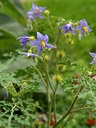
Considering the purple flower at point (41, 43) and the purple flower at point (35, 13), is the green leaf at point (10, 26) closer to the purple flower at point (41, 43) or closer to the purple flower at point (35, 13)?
the purple flower at point (35, 13)

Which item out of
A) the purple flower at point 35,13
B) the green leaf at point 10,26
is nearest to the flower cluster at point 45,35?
the purple flower at point 35,13

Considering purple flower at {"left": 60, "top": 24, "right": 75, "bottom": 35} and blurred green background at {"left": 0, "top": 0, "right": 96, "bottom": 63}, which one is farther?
blurred green background at {"left": 0, "top": 0, "right": 96, "bottom": 63}

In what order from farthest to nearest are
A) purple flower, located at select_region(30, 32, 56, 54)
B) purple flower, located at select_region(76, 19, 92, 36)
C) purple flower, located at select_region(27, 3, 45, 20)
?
purple flower, located at select_region(27, 3, 45, 20) < purple flower, located at select_region(76, 19, 92, 36) < purple flower, located at select_region(30, 32, 56, 54)

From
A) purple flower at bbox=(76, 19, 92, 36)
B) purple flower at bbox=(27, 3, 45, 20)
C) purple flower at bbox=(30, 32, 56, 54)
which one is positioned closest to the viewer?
purple flower at bbox=(30, 32, 56, 54)

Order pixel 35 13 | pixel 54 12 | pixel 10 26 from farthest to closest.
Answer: pixel 54 12, pixel 10 26, pixel 35 13

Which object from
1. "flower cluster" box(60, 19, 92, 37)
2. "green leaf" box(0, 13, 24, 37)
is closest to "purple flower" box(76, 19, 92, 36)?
"flower cluster" box(60, 19, 92, 37)

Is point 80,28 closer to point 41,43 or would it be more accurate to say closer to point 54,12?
point 41,43

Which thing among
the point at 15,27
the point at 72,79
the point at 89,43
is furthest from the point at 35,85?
the point at 89,43

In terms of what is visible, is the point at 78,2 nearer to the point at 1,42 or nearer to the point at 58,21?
the point at 1,42

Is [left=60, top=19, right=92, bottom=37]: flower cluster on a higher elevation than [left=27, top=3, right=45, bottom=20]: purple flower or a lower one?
lower

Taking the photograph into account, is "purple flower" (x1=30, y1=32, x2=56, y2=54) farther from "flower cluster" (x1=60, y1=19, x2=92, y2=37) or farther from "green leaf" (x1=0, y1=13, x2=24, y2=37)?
"green leaf" (x1=0, y1=13, x2=24, y2=37)

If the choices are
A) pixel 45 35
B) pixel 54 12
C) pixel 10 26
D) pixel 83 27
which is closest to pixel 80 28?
pixel 83 27

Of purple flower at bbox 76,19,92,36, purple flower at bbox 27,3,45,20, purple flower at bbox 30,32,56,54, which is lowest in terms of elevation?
purple flower at bbox 30,32,56,54
